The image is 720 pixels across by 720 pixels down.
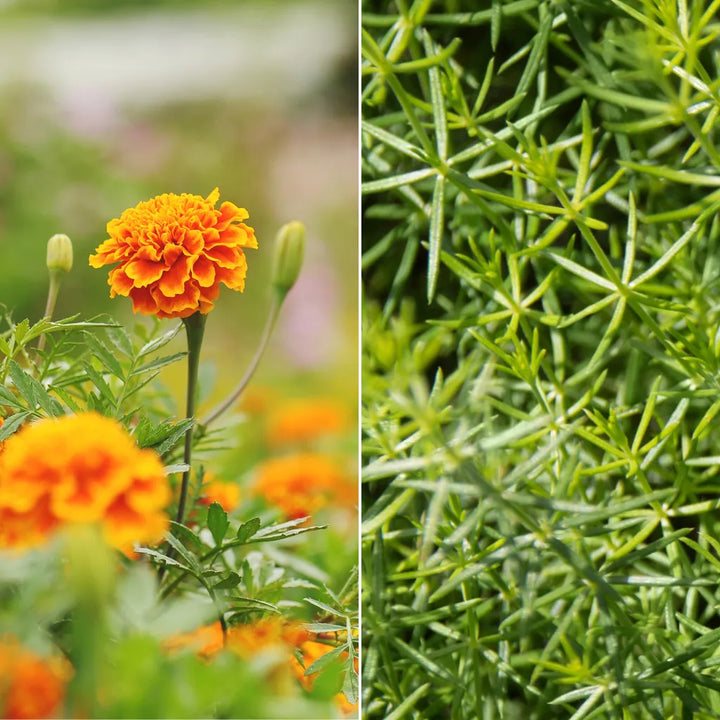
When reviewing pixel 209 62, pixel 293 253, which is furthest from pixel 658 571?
pixel 209 62

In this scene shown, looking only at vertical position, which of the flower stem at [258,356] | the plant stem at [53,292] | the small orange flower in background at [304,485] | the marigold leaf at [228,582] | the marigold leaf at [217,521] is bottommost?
the small orange flower in background at [304,485]

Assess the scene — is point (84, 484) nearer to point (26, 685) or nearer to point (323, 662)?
point (26, 685)

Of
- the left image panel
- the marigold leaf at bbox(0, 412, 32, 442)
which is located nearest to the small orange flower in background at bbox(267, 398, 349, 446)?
the left image panel

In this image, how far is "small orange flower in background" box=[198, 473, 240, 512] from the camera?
1.59 feet

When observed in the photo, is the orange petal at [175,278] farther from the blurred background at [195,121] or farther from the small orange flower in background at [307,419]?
the small orange flower in background at [307,419]

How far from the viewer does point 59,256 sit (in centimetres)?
43

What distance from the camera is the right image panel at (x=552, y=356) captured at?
466 millimetres

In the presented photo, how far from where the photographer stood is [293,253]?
1.50 feet

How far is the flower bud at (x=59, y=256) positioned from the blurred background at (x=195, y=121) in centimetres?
5

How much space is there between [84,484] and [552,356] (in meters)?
0.38

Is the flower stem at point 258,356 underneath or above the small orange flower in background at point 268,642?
above

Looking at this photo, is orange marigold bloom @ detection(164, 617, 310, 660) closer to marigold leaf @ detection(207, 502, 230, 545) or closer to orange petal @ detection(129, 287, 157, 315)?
marigold leaf @ detection(207, 502, 230, 545)

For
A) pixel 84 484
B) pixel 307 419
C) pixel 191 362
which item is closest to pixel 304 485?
pixel 307 419

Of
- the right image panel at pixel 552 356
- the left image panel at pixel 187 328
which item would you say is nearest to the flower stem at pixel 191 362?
the left image panel at pixel 187 328
